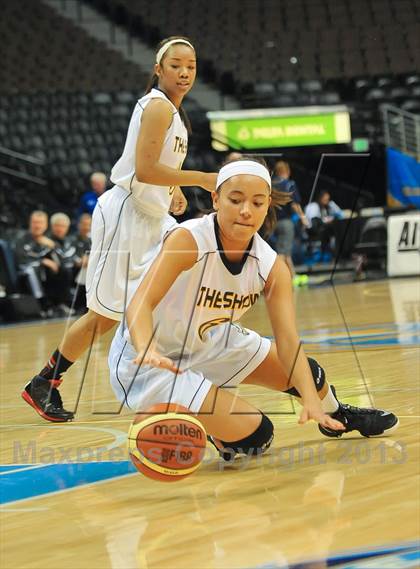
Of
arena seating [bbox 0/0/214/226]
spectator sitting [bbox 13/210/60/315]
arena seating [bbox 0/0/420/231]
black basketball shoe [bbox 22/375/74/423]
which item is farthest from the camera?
arena seating [bbox 0/0/420/231]

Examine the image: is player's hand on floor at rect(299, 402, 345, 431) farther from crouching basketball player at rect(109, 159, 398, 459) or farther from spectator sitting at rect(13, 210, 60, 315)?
spectator sitting at rect(13, 210, 60, 315)

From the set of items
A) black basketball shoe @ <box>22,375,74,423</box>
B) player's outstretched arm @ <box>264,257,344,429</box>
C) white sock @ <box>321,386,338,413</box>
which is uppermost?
player's outstretched arm @ <box>264,257,344,429</box>

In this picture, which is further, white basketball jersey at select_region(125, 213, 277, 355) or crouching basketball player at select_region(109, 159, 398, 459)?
white basketball jersey at select_region(125, 213, 277, 355)

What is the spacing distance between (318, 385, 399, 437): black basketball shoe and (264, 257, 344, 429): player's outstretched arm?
28 cm

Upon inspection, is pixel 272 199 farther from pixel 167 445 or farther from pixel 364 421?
pixel 167 445

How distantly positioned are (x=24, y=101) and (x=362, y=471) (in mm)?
15545

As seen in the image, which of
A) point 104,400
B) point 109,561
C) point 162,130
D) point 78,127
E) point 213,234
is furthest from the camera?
point 78,127

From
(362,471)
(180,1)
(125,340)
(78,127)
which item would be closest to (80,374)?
(125,340)

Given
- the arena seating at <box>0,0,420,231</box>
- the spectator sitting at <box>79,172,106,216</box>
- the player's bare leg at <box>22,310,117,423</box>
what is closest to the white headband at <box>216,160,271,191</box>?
the player's bare leg at <box>22,310,117,423</box>

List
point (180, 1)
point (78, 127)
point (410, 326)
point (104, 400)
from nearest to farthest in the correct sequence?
point (104, 400) → point (410, 326) → point (78, 127) → point (180, 1)

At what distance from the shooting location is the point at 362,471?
3.06 metres

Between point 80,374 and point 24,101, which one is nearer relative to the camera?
point 80,374

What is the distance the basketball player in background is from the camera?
13.8 feet

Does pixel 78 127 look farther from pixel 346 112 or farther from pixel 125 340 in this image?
pixel 125 340
